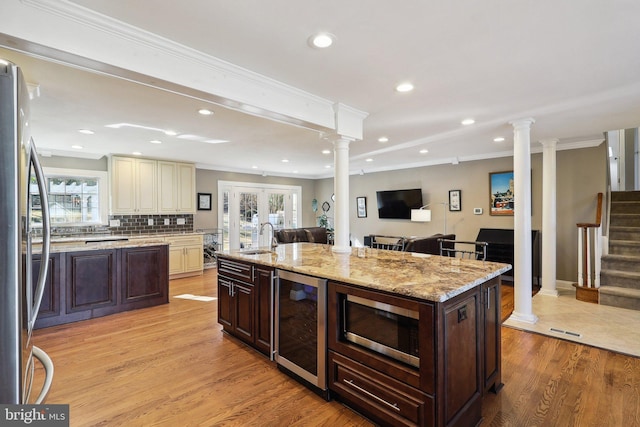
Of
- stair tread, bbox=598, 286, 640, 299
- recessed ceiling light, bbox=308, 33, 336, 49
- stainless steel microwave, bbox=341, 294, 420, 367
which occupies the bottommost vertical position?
stair tread, bbox=598, 286, 640, 299

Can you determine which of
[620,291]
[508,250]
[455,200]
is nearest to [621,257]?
[620,291]

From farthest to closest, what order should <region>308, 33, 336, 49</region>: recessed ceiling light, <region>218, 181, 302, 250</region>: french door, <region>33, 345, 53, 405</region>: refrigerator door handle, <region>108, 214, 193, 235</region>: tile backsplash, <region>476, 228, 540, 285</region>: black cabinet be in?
<region>218, 181, 302, 250</region>: french door
<region>108, 214, 193, 235</region>: tile backsplash
<region>476, 228, 540, 285</region>: black cabinet
<region>308, 33, 336, 49</region>: recessed ceiling light
<region>33, 345, 53, 405</region>: refrigerator door handle

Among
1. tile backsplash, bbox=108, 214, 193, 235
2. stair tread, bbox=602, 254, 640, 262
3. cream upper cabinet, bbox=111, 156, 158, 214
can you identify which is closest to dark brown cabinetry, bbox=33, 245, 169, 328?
cream upper cabinet, bbox=111, 156, 158, 214

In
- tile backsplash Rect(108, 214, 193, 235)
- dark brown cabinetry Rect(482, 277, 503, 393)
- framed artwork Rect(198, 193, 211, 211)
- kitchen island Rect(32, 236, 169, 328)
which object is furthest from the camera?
framed artwork Rect(198, 193, 211, 211)

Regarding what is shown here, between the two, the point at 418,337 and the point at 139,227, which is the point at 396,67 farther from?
the point at 139,227

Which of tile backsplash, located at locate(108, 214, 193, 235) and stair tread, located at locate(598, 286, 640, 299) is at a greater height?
tile backsplash, located at locate(108, 214, 193, 235)

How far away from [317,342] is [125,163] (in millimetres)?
5330

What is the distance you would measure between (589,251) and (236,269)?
493 centimetres

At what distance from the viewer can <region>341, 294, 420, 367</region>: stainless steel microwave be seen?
1729 mm

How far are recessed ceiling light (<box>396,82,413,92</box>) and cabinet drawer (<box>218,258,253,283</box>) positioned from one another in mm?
2068

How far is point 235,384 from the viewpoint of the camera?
237 centimetres

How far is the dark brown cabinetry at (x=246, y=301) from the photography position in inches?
105

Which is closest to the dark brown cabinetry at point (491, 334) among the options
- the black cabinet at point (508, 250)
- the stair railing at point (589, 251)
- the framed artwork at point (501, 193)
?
the stair railing at point (589, 251)

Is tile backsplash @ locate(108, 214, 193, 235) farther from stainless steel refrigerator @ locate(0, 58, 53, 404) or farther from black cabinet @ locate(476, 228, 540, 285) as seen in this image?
black cabinet @ locate(476, 228, 540, 285)
